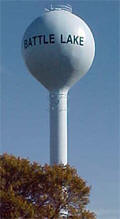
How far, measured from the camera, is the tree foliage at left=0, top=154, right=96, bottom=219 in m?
29.6

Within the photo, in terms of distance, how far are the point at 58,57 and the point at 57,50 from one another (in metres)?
0.46

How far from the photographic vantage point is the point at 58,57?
34.7 meters

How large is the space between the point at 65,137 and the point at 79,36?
6487 millimetres

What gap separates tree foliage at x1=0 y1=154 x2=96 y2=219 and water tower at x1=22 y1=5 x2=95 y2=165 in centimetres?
475

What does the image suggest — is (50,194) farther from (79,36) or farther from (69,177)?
(79,36)

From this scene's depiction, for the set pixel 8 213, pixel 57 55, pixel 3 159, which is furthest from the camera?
pixel 57 55

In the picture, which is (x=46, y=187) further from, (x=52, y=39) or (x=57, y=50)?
(x=52, y=39)

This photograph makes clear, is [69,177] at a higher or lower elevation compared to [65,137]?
lower

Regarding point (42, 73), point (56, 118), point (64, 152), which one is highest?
point (42, 73)

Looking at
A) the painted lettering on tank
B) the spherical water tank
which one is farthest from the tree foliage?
the painted lettering on tank

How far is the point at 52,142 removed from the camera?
3575cm

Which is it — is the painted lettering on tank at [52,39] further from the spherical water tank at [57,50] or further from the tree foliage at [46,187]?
the tree foliage at [46,187]

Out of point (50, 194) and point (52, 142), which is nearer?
point (50, 194)

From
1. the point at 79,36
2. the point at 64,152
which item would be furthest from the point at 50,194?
the point at 79,36
